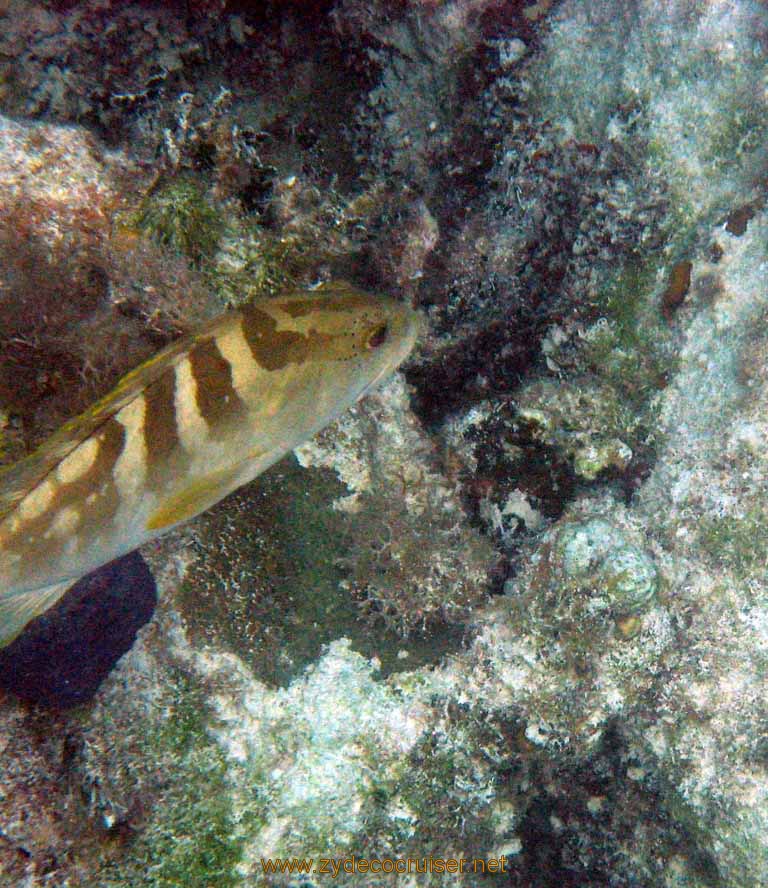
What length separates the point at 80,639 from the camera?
3023 mm

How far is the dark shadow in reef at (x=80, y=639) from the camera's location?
2918 mm

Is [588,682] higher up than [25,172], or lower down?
lower down

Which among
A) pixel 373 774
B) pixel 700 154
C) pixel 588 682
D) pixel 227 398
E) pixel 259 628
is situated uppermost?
pixel 227 398

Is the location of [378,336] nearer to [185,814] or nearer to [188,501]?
[188,501]

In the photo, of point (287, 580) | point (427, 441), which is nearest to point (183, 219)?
point (427, 441)

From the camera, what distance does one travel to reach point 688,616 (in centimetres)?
323

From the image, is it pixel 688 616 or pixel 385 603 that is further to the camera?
pixel 385 603

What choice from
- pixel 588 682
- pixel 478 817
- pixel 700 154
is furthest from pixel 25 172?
pixel 478 817

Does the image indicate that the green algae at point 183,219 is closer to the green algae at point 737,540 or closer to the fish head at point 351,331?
the fish head at point 351,331

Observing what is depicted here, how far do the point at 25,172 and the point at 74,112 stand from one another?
1.59ft

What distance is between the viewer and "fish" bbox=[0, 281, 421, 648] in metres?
2.05

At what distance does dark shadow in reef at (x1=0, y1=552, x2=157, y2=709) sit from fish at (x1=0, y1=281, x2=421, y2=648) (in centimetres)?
79

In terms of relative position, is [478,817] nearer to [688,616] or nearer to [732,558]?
[688,616]

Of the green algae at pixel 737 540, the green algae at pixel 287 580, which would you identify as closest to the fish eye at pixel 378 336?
the green algae at pixel 287 580
